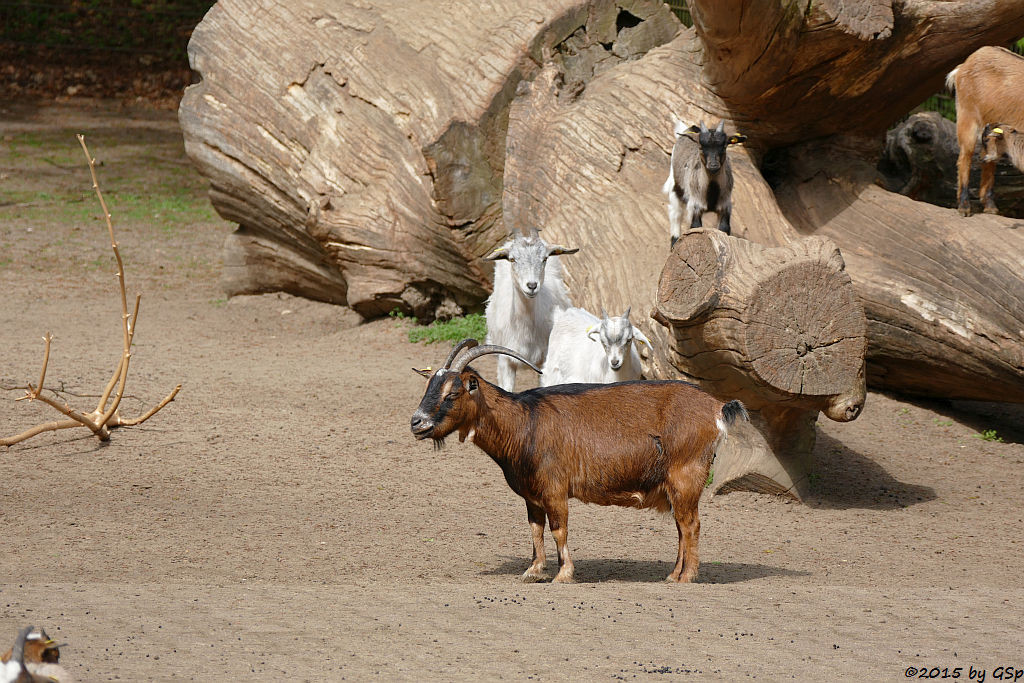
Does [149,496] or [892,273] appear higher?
[892,273]

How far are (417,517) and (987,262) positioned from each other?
466cm

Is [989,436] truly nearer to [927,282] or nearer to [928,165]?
[927,282]

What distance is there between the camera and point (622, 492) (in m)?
5.66

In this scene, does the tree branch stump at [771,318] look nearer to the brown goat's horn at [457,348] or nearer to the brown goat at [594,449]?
the brown goat at [594,449]

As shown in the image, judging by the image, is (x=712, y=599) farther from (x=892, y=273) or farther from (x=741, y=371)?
(x=892, y=273)

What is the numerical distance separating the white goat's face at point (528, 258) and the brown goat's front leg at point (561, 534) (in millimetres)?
2887

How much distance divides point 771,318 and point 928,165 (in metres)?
5.44

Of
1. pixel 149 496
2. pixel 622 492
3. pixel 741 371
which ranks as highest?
pixel 741 371

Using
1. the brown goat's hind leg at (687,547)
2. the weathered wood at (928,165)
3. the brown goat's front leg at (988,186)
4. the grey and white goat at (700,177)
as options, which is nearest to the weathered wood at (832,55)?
the grey and white goat at (700,177)

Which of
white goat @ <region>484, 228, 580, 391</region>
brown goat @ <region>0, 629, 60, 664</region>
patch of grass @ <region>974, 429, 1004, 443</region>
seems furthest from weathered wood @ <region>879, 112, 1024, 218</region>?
brown goat @ <region>0, 629, 60, 664</region>

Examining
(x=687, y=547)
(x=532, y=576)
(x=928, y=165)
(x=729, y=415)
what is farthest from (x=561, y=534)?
(x=928, y=165)

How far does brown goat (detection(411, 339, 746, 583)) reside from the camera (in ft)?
18.2

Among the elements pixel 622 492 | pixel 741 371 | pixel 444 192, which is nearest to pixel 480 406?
pixel 622 492

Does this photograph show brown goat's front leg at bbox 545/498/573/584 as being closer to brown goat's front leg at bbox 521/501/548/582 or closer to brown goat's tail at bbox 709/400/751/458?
brown goat's front leg at bbox 521/501/548/582
